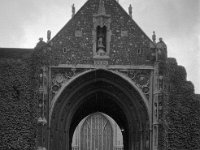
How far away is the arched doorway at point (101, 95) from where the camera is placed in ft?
85.7

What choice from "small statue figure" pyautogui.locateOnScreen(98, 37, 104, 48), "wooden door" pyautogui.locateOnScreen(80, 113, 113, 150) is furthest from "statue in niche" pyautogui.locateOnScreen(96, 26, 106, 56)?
"wooden door" pyautogui.locateOnScreen(80, 113, 113, 150)

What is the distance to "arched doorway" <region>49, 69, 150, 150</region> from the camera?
85.7 ft

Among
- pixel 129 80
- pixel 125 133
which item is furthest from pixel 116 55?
pixel 125 133

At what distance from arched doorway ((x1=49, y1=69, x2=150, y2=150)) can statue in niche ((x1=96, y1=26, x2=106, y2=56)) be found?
1035mm

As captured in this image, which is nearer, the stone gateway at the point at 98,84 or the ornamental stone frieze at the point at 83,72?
the stone gateway at the point at 98,84

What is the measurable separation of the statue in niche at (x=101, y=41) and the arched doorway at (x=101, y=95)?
103 cm

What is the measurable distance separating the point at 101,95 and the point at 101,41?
3.50 metres

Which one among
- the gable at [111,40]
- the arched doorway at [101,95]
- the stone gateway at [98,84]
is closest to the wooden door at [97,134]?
the arched doorway at [101,95]

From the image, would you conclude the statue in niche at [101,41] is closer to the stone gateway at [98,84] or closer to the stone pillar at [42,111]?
the stone gateway at [98,84]

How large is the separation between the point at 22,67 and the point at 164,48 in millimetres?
7676

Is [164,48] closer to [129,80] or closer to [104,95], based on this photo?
[129,80]

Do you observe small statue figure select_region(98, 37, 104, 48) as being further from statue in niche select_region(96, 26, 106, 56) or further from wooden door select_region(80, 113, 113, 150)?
wooden door select_region(80, 113, 113, 150)

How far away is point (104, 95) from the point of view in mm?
28203

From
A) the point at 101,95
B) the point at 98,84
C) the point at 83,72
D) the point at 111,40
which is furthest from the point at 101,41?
the point at 101,95
